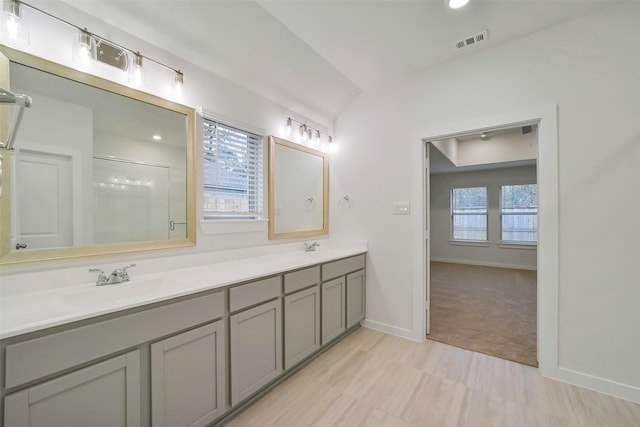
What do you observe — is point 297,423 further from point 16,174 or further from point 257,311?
point 16,174

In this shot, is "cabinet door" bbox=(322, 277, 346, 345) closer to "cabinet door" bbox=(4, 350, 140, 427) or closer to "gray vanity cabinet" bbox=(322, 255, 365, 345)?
"gray vanity cabinet" bbox=(322, 255, 365, 345)

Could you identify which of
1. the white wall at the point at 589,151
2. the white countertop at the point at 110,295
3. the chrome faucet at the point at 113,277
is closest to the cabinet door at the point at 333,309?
the white countertop at the point at 110,295

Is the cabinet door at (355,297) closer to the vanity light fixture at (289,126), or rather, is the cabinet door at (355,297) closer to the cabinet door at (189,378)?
the cabinet door at (189,378)

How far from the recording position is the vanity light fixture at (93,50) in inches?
51.0

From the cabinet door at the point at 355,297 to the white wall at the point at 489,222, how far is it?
17.6 feet

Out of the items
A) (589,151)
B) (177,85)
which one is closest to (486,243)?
(589,151)

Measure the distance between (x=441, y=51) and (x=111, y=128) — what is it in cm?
265

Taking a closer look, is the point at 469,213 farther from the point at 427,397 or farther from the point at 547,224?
the point at 427,397

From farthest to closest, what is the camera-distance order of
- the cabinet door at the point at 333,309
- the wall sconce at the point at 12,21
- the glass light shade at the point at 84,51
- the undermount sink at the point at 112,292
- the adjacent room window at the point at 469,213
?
the adjacent room window at the point at 469,213
the cabinet door at the point at 333,309
the glass light shade at the point at 84,51
the undermount sink at the point at 112,292
the wall sconce at the point at 12,21

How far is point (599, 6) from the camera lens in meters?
1.89

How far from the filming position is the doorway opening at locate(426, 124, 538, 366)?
298cm

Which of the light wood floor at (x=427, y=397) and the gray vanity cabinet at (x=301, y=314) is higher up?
the gray vanity cabinet at (x=301, y=314)

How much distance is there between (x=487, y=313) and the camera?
352 cm

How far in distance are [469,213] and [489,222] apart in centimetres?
52
